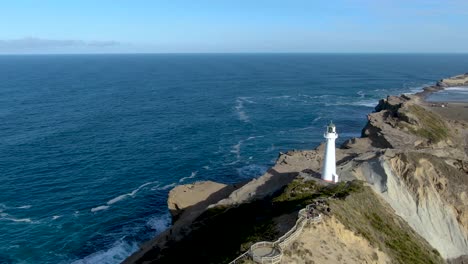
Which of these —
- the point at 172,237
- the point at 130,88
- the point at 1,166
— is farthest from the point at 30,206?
the point at 130,88

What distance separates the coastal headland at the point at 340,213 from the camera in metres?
36.8

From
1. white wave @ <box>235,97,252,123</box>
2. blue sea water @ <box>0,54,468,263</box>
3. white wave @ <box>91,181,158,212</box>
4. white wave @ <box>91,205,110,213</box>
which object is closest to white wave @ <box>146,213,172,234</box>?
blue sea water @ <box>0,54,468,263</box>

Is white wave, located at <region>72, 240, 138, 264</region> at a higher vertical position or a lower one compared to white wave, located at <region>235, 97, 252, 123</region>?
lower

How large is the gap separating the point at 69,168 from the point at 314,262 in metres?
61.2

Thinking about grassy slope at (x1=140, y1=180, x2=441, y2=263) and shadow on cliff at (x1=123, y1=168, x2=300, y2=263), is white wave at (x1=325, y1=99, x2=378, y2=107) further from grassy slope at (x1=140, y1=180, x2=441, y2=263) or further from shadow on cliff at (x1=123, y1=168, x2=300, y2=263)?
grassy slope at (x1=140, y1=180, x2=441, y2=263)

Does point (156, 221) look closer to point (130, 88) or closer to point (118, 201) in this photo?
point (118, 201)

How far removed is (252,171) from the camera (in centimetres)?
8238

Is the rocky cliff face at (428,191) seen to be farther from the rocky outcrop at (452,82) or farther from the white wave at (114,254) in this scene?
the rocky outcrop at (452,82)

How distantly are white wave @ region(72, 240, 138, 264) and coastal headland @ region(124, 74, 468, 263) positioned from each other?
3.54 metres

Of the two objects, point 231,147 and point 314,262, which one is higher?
point 314,262

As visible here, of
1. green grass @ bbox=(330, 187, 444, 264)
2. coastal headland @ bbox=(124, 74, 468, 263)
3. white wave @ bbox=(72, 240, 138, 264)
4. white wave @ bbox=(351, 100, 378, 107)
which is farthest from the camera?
white wave @ bbox=(351, 100, 378, 107)

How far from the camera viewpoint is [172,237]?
51031mm

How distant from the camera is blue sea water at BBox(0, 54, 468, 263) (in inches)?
2379

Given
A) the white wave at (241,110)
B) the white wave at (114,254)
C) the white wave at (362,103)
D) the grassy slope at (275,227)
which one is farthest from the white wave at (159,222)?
the white wave at (362,103)
